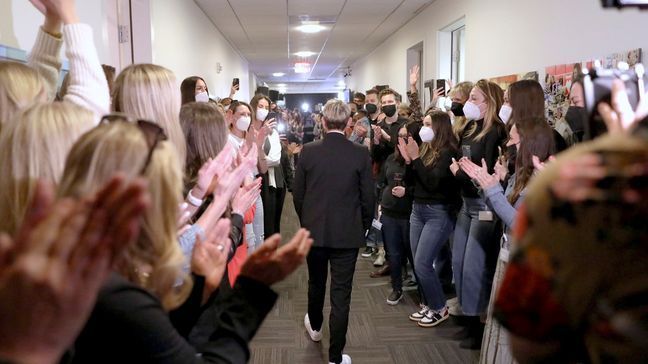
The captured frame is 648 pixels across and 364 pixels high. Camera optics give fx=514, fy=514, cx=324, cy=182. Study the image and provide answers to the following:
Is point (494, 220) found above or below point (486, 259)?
above

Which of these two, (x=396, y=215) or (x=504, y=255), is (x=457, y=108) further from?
(x=504, y=255)

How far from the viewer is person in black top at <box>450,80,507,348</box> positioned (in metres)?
2.91

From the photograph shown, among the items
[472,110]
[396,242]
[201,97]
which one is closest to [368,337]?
[396,242]

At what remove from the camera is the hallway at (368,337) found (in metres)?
2.93

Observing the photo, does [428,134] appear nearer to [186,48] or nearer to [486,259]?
[486,259]

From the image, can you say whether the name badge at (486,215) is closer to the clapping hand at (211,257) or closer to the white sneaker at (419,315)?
the white sneaker at (419,315)

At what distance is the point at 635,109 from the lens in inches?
45.4

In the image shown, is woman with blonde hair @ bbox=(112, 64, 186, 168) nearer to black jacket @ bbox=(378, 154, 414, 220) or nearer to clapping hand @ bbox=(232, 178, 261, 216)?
clapping hand @ bbox=(232, 178, 261, 216)

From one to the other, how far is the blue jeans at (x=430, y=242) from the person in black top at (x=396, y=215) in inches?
11.1

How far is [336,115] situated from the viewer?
289 centimetres

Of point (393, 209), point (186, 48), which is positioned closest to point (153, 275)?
point (393, 209)

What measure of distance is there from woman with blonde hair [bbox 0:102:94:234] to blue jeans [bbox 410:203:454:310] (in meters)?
2.63

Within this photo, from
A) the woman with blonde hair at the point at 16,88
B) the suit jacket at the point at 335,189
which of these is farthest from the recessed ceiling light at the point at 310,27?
the woman with blonde hair at the point at 16,88

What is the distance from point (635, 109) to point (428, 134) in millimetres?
2148
